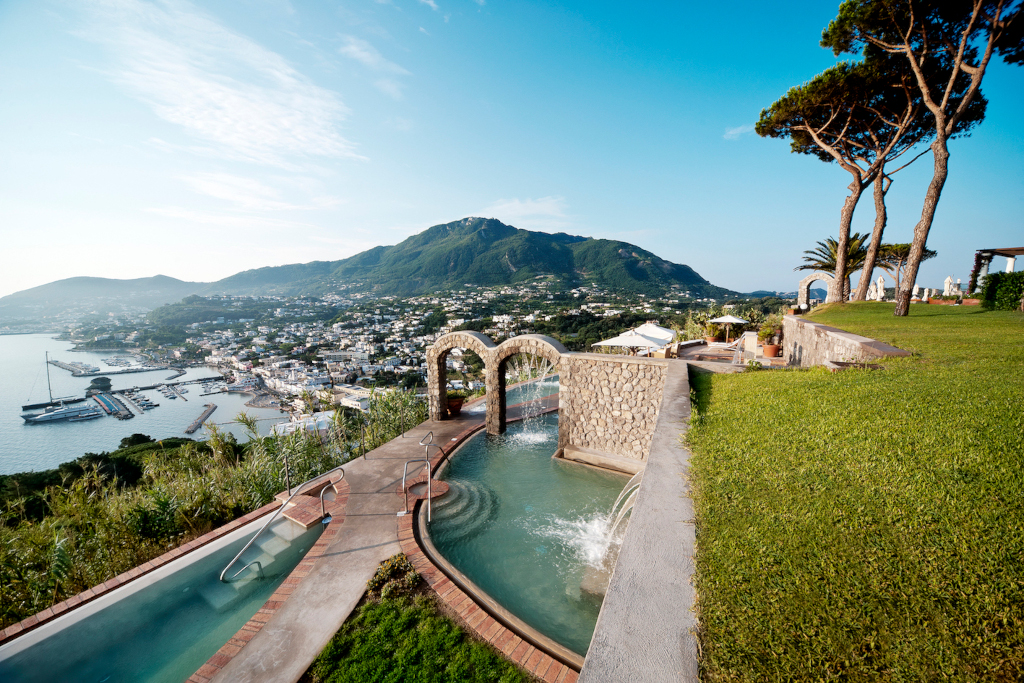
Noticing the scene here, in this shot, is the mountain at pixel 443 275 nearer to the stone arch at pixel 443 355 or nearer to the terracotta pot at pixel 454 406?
the terracotta pot at pixel 454 406

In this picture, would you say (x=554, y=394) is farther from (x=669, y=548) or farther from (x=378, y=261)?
(x=378, y=261)

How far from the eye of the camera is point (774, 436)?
426 cm

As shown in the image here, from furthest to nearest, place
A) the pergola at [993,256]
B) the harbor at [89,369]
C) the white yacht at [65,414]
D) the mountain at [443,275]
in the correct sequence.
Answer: the mountain at [443,275]
the harbor at [89,369]
the white yacht at [65,414]
the pergola at [993,256]

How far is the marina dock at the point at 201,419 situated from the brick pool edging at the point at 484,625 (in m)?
25.2

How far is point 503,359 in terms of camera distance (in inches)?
396

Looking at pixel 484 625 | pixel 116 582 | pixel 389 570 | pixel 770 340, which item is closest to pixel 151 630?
pixel 116 582

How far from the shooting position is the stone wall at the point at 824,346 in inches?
283

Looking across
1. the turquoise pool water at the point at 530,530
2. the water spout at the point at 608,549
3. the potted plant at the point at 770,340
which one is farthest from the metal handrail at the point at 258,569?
the potted plant at the point at 770,340

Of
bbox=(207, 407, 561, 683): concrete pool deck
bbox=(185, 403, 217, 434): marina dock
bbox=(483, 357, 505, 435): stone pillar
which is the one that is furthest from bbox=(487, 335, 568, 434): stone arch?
bbox=(185, 403, 217, 434): marina dock

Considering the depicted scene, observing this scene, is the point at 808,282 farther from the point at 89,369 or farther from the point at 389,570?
the point at 89,369

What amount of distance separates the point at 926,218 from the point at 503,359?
1508 centimetres

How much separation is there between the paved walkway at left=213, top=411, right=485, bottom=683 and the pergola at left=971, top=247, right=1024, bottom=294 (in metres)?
27.0

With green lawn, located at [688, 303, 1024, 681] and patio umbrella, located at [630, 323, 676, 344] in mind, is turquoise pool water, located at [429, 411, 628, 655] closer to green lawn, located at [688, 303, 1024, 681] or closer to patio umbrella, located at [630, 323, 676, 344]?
green lawn, located at [688, 303, 1024, 681]

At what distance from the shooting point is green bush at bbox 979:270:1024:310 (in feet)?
41.5
